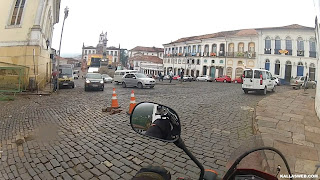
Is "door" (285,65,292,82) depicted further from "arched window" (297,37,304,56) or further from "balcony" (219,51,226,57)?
"balcony" (219,51,226,57)

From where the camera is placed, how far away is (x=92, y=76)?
16609 millimetres

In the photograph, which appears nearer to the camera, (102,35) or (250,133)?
(250,133)

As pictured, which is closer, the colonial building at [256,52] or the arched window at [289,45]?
the colonial building at [256,52]

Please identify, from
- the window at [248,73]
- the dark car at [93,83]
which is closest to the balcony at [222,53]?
the window at [248,73]

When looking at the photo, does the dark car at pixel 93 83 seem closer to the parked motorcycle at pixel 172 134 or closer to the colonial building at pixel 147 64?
the parked motorcycle at pixel 172 134

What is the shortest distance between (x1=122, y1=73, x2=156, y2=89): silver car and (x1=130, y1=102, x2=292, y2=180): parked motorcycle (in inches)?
620

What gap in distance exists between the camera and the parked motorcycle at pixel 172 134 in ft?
4.59

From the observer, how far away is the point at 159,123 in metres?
1.58

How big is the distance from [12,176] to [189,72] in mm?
49636

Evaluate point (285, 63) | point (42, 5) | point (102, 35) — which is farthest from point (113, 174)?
point (102, 35)

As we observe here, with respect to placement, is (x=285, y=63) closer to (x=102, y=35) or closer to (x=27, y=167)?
(x=27, y=167)

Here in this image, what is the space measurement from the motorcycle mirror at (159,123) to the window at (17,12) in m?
17.5

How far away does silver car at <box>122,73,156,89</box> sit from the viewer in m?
17.5

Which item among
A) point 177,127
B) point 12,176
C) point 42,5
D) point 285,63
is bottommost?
point 12,176
